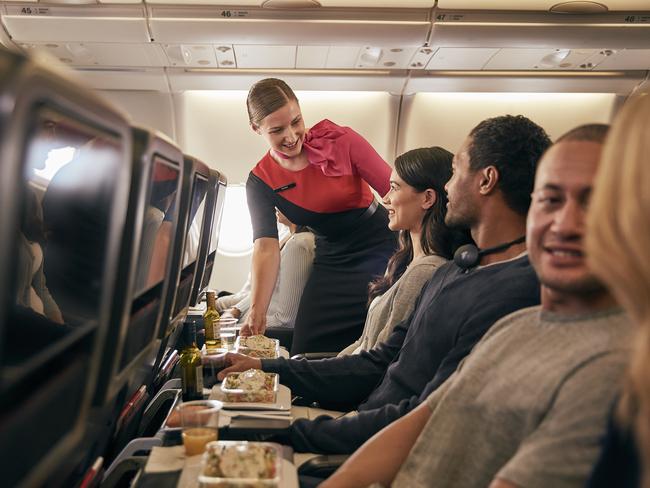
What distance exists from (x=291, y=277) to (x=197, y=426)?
7.81 feet

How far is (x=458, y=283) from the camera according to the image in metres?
1.97

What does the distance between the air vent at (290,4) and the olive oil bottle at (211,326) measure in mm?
2893

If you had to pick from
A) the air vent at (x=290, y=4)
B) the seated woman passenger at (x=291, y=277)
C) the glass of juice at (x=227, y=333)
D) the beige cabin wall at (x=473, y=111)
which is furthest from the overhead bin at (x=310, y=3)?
the glass of juice at (x=227, y=333)

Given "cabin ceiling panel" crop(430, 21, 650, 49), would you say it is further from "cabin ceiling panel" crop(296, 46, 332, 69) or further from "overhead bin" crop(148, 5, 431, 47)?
"cabin ceiling panel" crop(296, 46, 332, 69)

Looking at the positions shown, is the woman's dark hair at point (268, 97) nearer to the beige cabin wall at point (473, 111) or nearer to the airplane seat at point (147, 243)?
the airplane seat at point (147, 243)

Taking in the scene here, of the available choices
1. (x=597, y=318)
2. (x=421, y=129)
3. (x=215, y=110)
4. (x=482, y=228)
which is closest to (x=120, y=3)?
(x=215, y=110)

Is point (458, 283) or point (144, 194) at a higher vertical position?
point (144, 194)

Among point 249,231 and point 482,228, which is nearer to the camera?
point 482,228

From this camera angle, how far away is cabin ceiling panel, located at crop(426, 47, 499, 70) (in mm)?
5219

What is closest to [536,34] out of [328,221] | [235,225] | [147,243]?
[328,221]

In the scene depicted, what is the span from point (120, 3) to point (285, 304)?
259 cm

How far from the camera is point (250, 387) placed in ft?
6.75

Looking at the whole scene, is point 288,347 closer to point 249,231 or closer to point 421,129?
point 249,231

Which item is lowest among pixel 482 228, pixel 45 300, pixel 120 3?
pixel 45 300
